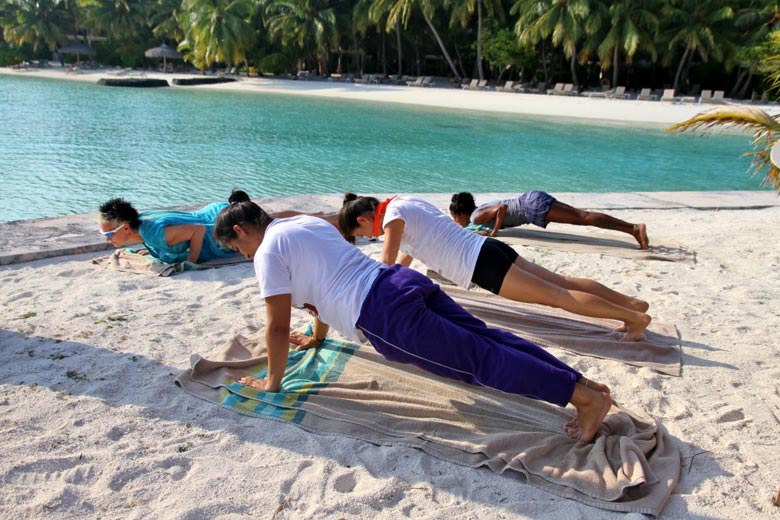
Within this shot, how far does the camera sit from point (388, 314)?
2.79 meters

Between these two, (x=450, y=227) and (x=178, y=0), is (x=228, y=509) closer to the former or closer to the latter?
(x=450, y=227)

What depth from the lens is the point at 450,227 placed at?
4.02 metres

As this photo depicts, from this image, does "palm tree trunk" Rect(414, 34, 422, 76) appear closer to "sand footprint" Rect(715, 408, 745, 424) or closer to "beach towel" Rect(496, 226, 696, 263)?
"beach towel" Rect(496, 226, 696, 263)

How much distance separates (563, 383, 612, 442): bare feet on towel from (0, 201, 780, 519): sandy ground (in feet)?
1.40

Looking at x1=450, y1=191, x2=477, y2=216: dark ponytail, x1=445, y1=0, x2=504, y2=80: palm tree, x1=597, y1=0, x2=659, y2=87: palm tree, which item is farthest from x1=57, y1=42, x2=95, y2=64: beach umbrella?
x1=450, y1=191, x2=477, y2=216: dark ponytail

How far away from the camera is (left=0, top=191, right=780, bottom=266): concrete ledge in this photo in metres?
5.83

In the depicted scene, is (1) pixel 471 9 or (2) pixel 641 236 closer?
(2) pixel 641 236

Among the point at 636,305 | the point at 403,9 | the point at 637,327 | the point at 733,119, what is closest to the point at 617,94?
the point at 403,9

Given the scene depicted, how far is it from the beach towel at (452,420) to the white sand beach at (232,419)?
7 cm

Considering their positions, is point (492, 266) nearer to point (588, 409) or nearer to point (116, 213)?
point (588, 409)

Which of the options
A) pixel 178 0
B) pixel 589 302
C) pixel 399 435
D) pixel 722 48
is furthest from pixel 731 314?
pixel 178 0

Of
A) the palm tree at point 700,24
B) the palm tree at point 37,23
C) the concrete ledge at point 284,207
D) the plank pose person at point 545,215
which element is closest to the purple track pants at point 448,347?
the plank pose person at point 545,215

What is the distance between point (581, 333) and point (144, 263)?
3782 millimetres

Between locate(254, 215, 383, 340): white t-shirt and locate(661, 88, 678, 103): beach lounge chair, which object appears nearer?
locate(254, 215, 383, 340): white t-shirt
